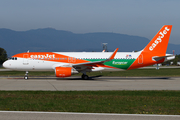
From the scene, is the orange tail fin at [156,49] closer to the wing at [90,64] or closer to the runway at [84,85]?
the wing at [90,64]

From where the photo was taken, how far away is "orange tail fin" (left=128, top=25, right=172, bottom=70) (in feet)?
97.1

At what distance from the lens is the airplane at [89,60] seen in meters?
28.5

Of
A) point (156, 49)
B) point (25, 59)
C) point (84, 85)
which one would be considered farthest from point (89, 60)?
A: point (156, 49)

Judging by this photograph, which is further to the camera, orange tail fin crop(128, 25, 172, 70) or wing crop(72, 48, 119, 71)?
orange tail fin crop(128, 25, 172, 70)

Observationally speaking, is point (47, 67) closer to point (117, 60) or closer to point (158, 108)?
point (117, 60)

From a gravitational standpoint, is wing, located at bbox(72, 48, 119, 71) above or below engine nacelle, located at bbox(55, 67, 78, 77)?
above

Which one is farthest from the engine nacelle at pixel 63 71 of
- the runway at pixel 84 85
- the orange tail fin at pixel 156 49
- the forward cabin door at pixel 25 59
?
the orange tail fin at pixel 156 49

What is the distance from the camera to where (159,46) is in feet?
97.8

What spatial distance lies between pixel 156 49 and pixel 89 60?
29.2ft

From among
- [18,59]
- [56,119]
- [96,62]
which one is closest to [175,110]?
[56,119]

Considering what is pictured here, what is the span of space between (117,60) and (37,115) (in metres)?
21.2

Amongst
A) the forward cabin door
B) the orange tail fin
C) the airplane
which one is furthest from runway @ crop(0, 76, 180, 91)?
the orange tail fin

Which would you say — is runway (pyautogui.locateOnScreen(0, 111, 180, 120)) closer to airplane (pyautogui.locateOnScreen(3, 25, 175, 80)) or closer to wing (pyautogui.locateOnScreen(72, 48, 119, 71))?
wing (pyautogui.locateOnScreen(72, 48, 119, 71))

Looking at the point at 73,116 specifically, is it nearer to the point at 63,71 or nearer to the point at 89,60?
the point at 63,71
